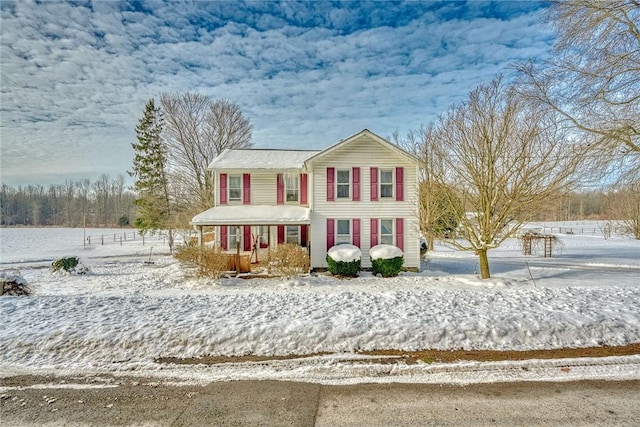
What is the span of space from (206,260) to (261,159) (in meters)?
7.28

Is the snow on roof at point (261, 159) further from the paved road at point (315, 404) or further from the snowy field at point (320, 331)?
the paved road at point (315, 404)

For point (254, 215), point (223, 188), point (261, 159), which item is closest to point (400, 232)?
point (254, 215)

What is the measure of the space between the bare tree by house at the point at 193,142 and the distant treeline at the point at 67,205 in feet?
155

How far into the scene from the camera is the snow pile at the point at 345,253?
1413 cm

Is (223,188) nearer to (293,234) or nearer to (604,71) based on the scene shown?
(293,234)

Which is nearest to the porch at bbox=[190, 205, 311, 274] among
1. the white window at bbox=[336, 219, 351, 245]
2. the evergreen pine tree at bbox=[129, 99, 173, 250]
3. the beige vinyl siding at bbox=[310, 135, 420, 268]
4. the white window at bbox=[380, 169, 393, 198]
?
the beige vinyl siding at bbox=[310, 135, 420, 268]

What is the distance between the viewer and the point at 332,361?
16.3 feet

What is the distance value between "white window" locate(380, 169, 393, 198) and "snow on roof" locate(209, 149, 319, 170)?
4424mm

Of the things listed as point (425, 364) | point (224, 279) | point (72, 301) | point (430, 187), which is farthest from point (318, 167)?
point (425, 364)

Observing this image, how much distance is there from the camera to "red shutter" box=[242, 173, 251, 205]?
17375 millimetres

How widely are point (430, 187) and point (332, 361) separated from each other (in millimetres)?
10825

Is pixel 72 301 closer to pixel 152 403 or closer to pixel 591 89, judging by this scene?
pixel 152 403

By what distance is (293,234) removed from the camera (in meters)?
17.0

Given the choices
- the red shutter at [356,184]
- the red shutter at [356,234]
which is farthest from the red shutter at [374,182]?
the red shutter at [356,234]
